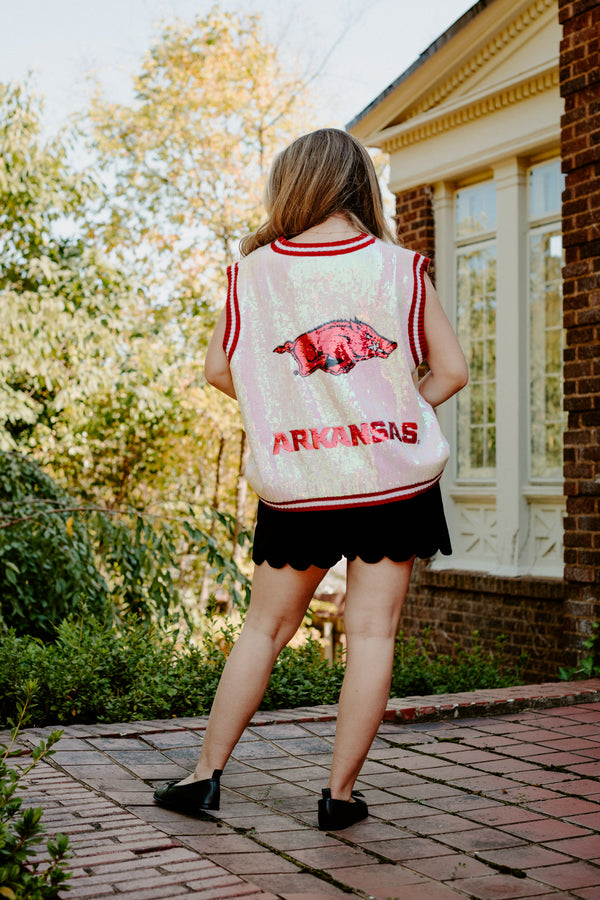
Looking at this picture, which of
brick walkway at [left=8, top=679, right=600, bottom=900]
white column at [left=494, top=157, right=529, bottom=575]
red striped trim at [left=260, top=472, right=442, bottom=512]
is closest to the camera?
brick walkway at [left=8, top=679, right=600, bottom=900]

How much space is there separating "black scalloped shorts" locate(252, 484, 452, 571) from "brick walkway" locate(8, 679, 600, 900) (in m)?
0.71

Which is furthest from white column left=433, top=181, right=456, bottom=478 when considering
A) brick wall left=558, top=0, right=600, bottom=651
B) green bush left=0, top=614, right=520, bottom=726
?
green bush left=0, top=614, right=520, bottom=726

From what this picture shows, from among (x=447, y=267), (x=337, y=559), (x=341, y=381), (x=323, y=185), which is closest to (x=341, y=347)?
(x=341, y=381)

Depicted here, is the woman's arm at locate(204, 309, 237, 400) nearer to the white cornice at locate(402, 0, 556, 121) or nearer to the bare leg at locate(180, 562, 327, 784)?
the bare leg at locate(180, 562, 327, 784)

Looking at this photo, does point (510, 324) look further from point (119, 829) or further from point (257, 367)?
point (119, 829)

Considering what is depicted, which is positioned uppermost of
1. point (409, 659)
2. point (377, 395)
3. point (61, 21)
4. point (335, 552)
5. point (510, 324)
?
point (61, 21)

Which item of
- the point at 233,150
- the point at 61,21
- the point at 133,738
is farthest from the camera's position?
the point at 61,21

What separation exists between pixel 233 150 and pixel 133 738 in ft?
58.8

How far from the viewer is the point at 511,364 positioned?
316 inches

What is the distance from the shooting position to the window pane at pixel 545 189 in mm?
7773

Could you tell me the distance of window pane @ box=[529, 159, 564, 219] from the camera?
25.5ft

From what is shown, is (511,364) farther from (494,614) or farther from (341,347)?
(341,347)

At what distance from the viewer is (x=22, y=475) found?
7.62m

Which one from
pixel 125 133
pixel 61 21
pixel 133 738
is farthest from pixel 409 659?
pixel 61 21
